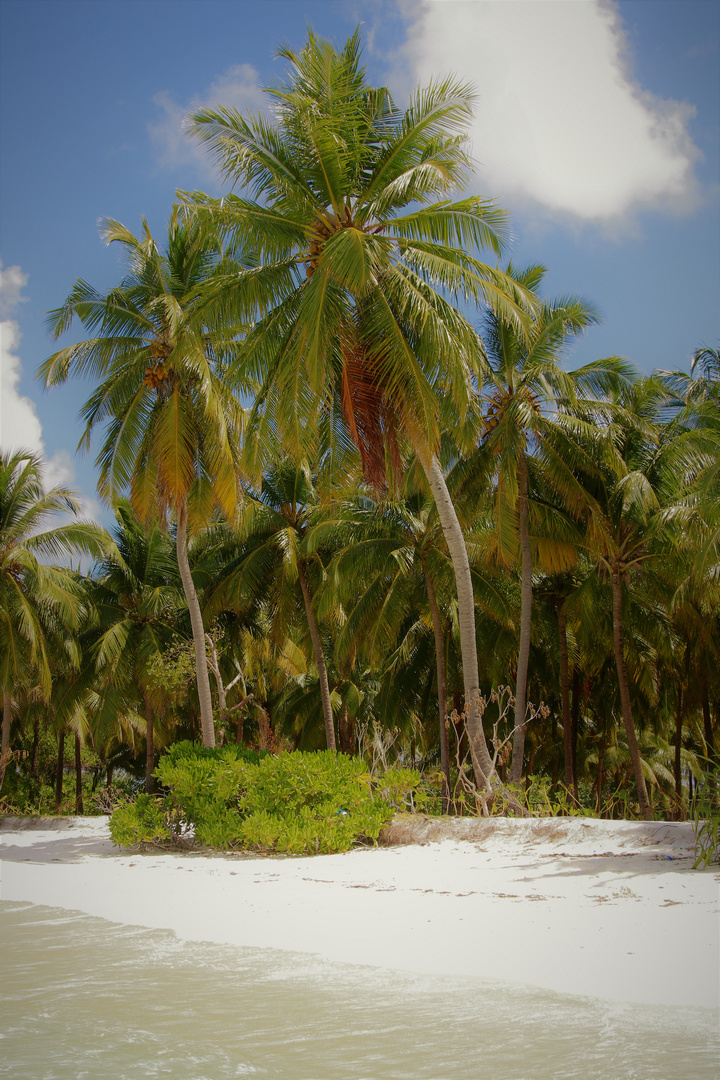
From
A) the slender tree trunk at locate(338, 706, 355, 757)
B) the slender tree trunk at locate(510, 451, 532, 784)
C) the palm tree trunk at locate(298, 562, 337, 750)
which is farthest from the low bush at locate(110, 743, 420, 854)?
the slender tree trunk at locate(338, 706, 355, 757)

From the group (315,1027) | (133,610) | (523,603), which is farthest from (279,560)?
(315,1027)

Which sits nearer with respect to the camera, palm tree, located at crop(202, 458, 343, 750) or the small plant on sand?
Answer: the small plant on sand

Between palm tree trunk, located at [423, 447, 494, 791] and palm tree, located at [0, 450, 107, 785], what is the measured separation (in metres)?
10.8

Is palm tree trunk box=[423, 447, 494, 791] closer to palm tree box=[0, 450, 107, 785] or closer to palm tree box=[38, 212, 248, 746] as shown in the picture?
palm tree box=[38, 212, 248, 746]

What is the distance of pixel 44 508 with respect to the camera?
18.6m

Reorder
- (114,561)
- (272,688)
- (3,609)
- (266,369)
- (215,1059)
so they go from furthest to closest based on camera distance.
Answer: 1. (272,688)
2. (114,561)
3. (3,609)
4. (266,369)
5. (215,1059)

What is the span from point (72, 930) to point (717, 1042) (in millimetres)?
4618

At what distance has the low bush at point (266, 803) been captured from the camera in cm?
877

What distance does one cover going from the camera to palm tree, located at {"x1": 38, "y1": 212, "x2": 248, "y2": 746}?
522 inches

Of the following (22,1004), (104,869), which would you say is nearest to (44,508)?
(104,869)

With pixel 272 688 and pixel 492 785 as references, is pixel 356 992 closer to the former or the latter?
pixel 492 785

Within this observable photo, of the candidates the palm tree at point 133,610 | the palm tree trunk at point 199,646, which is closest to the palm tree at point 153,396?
the palm tree trunk at point 199,646

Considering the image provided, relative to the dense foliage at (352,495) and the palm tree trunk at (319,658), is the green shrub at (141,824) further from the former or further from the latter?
the palm tree trunk at (319,658)

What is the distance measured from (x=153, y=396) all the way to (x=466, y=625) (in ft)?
23.8
